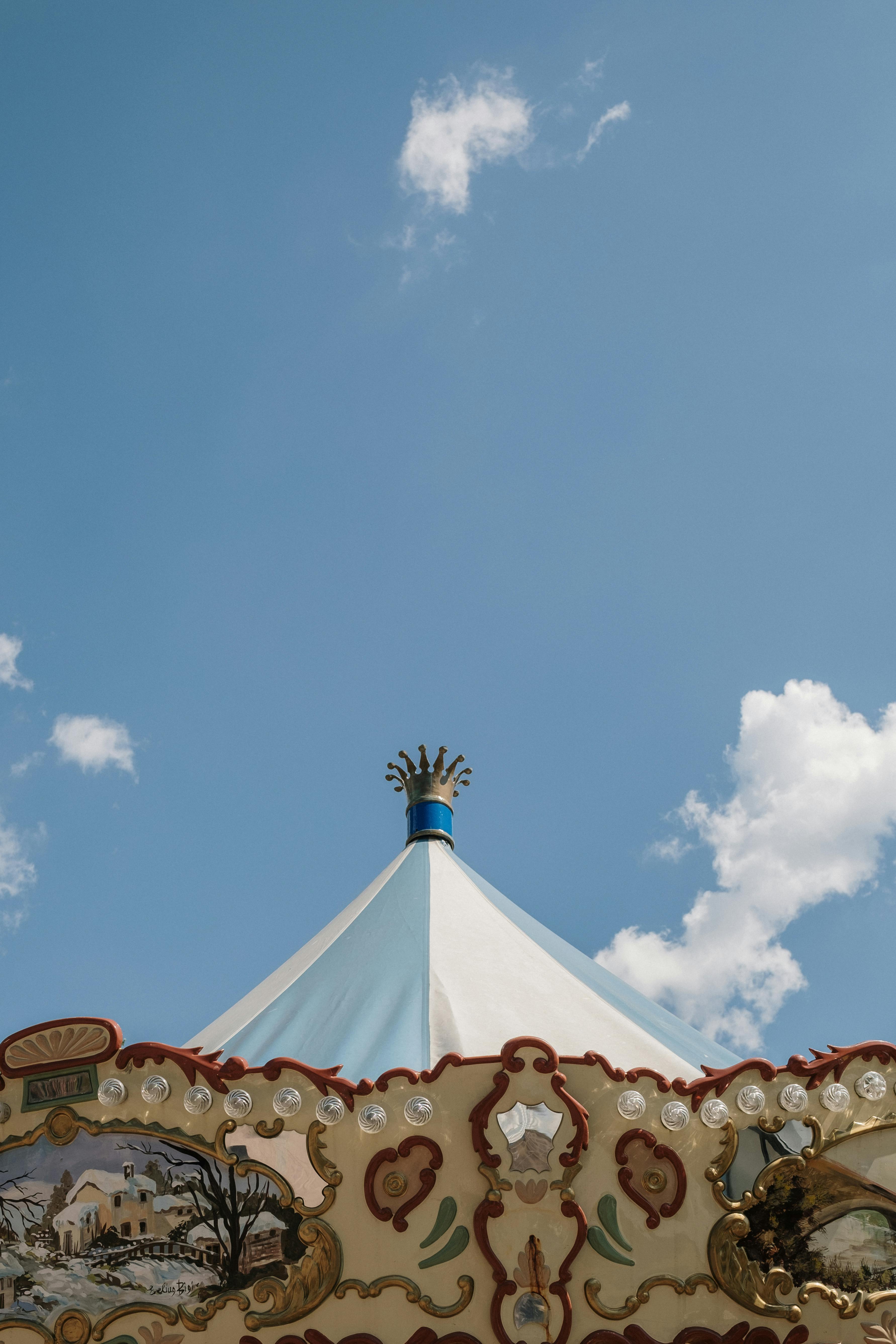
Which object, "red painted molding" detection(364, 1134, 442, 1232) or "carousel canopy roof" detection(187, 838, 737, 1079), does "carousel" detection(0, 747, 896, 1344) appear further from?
"carousel canopy roof" detection(187, 838, 737, 1079)

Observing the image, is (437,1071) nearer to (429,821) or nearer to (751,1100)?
(751,1100)

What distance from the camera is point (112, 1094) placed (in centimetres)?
282

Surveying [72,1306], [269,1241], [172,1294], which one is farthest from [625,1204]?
[72,1306]

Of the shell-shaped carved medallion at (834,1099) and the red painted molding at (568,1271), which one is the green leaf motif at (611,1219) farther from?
the shell-shaped carved medallion at (834,1099)

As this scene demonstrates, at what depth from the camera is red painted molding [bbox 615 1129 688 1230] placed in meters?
2.85

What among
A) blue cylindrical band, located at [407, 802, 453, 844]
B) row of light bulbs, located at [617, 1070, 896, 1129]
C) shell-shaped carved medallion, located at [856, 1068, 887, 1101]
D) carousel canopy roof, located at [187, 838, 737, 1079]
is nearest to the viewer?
row of light bulbs, located at [617, 1070, 896, 1129]

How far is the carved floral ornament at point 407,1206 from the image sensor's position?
9.11ft

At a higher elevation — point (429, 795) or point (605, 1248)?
point (429, 795)

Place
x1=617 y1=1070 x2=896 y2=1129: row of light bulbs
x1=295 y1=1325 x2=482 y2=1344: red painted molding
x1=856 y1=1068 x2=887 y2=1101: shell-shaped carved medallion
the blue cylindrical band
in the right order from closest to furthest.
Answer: x1=295 y1=1325 x2=482 y2=1344: red painted molding → x1=617 y1=1070 x2=896 y2=1129: row of light bulbs → x1=856 y1=1068 x2=887 y2=1101: shell-shaped carved medallion → the blue cylindrical band

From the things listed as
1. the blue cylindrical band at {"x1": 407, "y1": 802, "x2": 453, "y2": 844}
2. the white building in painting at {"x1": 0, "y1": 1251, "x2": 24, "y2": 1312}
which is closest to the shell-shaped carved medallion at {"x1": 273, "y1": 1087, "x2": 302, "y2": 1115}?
the white building in painting at {"x1": 0, "y1": 1251, "x2": 24, "y2": 1312}

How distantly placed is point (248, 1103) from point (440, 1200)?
0.57m

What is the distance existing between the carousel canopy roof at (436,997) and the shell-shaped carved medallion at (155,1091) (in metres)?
0.56

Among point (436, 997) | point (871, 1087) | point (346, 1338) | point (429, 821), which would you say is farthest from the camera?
point (429, 821)

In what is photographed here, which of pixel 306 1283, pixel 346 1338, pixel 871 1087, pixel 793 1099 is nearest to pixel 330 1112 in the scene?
pixel 306 1283
